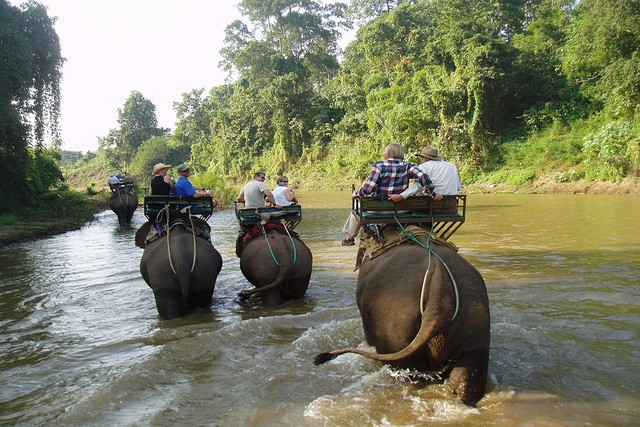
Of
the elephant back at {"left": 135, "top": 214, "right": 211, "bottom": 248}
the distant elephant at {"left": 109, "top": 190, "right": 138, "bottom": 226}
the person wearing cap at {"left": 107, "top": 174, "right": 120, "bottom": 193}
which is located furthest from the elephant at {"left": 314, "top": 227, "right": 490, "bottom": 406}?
the person wearing cap at {"left": 107, "top": 174, "right": 120, "bottom": 193}

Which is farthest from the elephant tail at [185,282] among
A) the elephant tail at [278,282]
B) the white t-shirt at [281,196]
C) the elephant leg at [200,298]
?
the white t-shirt at [281,196]

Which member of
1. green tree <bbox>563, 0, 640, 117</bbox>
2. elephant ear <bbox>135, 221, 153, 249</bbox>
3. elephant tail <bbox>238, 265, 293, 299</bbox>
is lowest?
elephant tail <bbox>238, 265, 293, 299</bbox>

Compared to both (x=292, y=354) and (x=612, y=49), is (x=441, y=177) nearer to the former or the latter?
(x=292, y=354)

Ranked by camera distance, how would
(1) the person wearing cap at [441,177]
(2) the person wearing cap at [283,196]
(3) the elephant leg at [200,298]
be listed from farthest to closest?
1. (2) the person wearing cap at [283,196]
2. (3) the elephant leg at [200,298]
3. (1) the person wearing cap at [441,177]

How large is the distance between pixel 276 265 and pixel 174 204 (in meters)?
1.75

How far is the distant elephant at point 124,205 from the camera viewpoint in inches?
774

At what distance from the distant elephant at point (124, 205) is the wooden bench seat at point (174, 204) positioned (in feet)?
42.8

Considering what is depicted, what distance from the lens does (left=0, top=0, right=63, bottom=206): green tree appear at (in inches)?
619

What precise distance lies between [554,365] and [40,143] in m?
18.8

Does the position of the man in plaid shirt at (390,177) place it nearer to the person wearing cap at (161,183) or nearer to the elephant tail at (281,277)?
the elephant tail at (281,277)

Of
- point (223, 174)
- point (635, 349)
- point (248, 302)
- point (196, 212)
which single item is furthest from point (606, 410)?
point (223, 174)

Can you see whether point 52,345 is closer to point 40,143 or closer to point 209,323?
point 209,323

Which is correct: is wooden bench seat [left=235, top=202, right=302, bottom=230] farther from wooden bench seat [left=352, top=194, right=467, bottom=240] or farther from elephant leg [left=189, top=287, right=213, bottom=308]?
wooden bench seat [left=352, top=194, right=467, bottom=240]

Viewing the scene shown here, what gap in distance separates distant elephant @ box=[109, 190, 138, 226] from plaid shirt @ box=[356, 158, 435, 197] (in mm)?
16218
